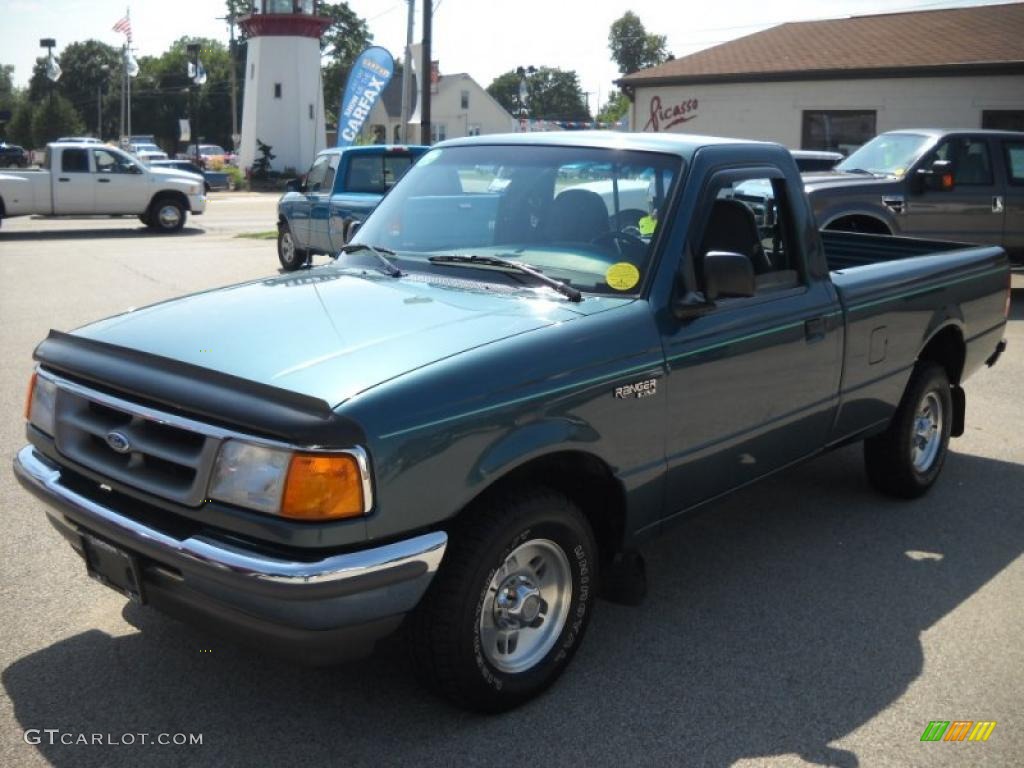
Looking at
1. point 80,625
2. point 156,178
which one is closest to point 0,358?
point 80,625

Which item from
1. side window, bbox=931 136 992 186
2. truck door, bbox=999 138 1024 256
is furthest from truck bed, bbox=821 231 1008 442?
truck door, bbox=999 138 1024 256

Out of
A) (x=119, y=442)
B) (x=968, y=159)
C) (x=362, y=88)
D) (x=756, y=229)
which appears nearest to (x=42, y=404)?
(x=119, y=442)

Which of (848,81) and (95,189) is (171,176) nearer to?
(95,189)

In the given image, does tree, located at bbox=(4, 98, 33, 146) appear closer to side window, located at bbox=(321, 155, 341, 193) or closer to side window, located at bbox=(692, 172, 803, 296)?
side window, located at bbox=(321, 155, 341, 193)

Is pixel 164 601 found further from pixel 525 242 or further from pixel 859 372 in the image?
pixel 859 372

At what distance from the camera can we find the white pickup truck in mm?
21719

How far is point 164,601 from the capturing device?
10.0 feet

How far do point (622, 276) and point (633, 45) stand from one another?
12658 cm

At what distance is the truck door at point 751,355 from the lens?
3.89m

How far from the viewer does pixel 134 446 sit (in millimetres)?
3107

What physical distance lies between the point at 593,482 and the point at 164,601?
58.0 inches

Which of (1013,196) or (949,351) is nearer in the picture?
(949,351)

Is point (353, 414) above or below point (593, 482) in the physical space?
above

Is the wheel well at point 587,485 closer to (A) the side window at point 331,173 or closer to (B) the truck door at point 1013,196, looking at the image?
(B) the truck door at point 1013,196
